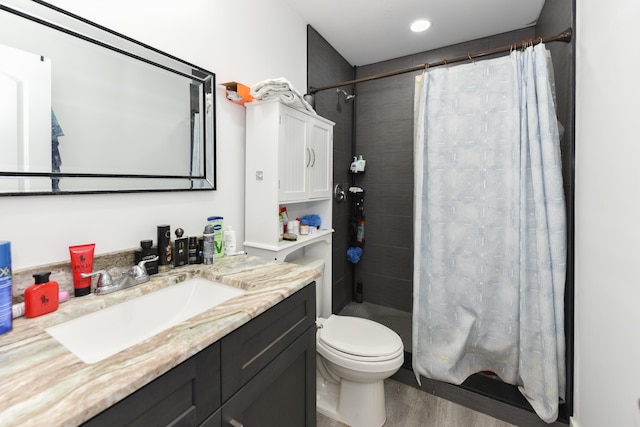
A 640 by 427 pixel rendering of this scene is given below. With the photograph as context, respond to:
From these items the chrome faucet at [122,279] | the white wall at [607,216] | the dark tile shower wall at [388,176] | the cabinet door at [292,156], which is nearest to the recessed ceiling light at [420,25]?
the dark tile shower wall at [388,176]

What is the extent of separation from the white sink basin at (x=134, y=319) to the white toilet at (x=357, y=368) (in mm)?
722

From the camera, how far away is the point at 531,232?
4.85ft

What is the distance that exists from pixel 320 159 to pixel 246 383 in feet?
4.56

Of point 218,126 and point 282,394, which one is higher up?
point 218,126

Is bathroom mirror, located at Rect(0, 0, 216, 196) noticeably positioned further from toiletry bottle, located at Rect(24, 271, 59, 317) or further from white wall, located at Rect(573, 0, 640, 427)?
white wall, located at Rect(573, 0, 640, 427)

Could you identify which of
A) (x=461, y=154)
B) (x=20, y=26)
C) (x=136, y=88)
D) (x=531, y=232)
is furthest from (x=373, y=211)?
(x=20, y=26)

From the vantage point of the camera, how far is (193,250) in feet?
4.06

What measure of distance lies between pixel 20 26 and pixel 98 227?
0.62m

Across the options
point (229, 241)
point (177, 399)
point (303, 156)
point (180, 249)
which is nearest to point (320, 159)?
point (303, 156)

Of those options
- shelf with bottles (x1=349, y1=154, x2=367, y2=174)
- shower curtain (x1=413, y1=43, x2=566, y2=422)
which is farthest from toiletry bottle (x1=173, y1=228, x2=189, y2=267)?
shelf with bottles (x1=349, y1=154, x2=367, y2=174)

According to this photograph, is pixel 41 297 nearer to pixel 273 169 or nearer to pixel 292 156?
pixel 273 169

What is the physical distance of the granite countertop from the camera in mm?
461

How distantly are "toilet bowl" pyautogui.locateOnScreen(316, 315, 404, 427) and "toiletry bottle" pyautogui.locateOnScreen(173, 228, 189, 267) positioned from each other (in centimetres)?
81

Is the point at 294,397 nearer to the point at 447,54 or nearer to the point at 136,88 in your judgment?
the point at 136,88
